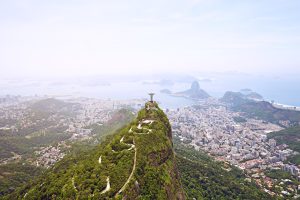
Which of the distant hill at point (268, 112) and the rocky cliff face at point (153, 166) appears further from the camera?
the distant hill at point (268, 112)

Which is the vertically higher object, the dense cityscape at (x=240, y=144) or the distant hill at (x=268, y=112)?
the distant hill at (x=268, y=112)

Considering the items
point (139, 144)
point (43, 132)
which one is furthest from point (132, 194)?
point (43, 132)

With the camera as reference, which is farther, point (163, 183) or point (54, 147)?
point (54, 147)

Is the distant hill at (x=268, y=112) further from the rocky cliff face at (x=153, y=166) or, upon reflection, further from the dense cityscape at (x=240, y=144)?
the rocky cliff face at (x=153, y=166)

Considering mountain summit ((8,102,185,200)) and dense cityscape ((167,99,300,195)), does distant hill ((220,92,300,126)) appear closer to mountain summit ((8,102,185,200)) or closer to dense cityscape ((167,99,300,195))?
dense cityscape ((167,99,300,195))

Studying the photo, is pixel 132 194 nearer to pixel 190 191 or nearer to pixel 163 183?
pixel 163 183

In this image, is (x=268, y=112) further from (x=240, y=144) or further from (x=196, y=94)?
(x=196, y=94)

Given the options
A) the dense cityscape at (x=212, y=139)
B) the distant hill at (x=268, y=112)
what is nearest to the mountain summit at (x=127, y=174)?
the dense cityscape at (x=212, y=139)

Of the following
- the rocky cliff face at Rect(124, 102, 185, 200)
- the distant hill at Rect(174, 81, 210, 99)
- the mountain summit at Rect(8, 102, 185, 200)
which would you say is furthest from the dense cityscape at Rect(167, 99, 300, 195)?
the distant hill at Rect(174, 81, 210, 99)

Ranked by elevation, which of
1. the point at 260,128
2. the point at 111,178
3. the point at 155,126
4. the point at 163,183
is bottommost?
the point at 260,128
